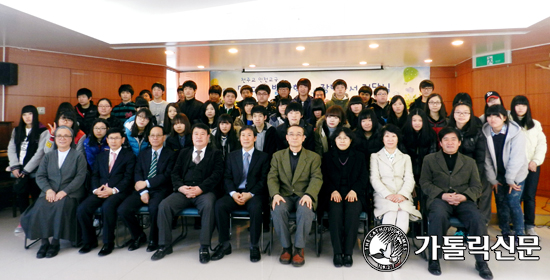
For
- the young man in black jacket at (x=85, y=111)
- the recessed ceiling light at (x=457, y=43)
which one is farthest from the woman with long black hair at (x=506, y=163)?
the young man in black jacket at (x=85, y=111)

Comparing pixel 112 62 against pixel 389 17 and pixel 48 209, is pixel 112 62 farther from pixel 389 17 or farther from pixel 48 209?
pixel 389 17

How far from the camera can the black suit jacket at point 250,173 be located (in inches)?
134

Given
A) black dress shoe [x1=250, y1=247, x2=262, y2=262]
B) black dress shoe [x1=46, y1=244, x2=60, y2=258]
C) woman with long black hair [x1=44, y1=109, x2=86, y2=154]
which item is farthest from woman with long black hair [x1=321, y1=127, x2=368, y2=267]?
woman with long black hair [x1=44, y1=109, x2=86, y2=154]

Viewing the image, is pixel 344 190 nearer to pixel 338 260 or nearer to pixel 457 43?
pixel 338 260

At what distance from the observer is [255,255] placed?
122 inches

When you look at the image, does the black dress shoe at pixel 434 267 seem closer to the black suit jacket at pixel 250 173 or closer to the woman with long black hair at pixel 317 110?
the black suit jacket at pixel 250 173

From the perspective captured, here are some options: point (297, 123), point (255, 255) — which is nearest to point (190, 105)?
point (297, 123)

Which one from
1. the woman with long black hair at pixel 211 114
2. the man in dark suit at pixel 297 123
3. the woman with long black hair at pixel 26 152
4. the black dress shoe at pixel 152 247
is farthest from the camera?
the woman with long black hair at pixel 211 114

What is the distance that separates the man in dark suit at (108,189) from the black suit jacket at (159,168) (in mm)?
104

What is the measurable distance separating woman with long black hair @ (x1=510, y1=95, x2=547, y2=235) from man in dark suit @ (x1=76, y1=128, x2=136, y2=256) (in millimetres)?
4473

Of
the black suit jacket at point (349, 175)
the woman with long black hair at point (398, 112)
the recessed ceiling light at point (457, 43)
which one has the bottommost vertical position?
the black suit jacket at point (349, 175)

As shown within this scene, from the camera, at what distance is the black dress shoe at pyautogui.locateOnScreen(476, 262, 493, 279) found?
106 inches

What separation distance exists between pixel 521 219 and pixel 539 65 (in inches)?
144

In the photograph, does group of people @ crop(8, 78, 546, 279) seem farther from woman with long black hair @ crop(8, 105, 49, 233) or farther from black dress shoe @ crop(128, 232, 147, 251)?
woman with long black hair @ crop(8, 105, 49, 233)
